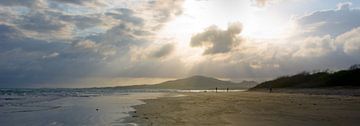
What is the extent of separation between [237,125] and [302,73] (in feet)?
244

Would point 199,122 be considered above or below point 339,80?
below

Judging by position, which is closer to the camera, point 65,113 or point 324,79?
point 65,113

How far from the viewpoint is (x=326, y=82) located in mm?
66625

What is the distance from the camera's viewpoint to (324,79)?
69438 mm

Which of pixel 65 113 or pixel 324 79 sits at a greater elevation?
pixel 324 79

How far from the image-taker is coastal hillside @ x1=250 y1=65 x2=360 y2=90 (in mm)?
60550

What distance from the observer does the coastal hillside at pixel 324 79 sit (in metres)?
60.5

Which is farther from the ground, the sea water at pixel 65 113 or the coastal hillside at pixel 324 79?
the coastal hillside at pixel 324 79

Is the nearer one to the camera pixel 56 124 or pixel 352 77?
pixel 56 124

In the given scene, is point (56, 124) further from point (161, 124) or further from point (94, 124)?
point (161, 124)

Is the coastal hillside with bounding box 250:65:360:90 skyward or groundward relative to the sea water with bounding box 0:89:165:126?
skyward

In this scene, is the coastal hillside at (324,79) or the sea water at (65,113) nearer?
the sea water at (65,113)

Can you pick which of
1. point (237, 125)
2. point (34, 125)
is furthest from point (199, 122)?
point (34, 125)

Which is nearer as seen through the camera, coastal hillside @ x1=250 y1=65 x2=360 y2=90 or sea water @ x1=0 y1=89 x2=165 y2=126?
sea water @ x1=0 y1=89 x2=165 y2=126
